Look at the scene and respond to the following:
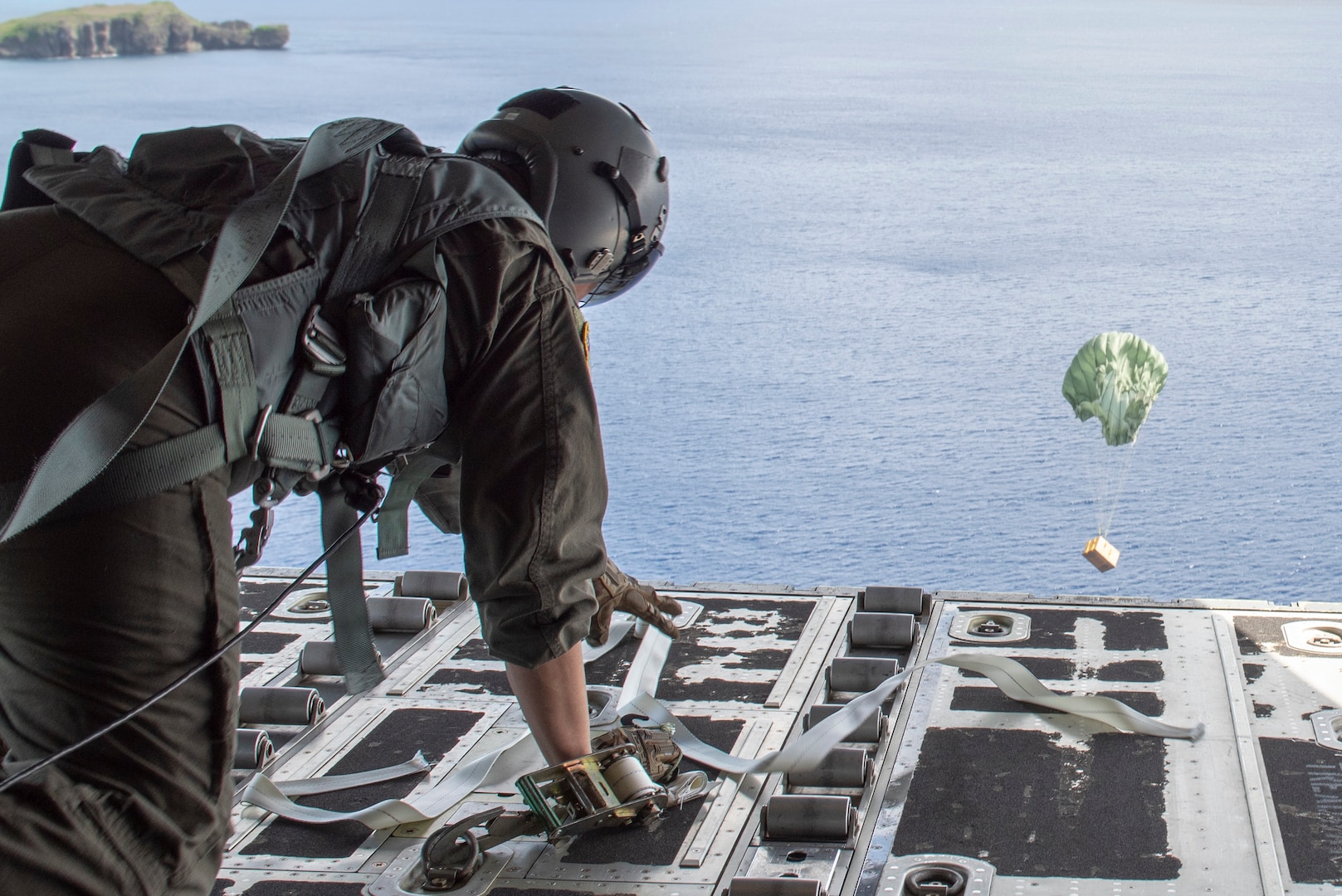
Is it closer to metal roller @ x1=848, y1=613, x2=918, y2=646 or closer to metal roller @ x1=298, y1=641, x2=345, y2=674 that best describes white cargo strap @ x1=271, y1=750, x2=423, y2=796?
metal roller @ x1=298, y1=641, x2=345, y2=674

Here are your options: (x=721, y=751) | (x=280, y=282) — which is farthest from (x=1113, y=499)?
(x=280, y=282)

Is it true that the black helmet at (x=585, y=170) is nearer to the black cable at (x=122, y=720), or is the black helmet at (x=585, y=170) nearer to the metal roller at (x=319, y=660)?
the black cable at (x=122, y=720)

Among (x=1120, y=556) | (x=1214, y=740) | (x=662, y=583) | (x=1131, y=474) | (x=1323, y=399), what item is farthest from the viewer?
(x=1323, y=399)

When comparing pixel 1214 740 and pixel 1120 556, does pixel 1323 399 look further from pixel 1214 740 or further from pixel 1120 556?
pixel 1214 740

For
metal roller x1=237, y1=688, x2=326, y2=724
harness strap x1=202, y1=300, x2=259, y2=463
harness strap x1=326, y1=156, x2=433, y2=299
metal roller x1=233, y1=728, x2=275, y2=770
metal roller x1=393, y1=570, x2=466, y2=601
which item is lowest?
metal roller x1=393, y1=570, x2=466, y2=601

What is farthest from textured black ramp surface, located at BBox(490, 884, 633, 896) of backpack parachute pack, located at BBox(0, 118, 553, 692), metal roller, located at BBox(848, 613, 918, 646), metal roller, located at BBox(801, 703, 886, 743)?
metal roller, located at BBox(848, 613, 918, 646)

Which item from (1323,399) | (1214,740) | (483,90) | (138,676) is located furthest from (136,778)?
(483,90)
